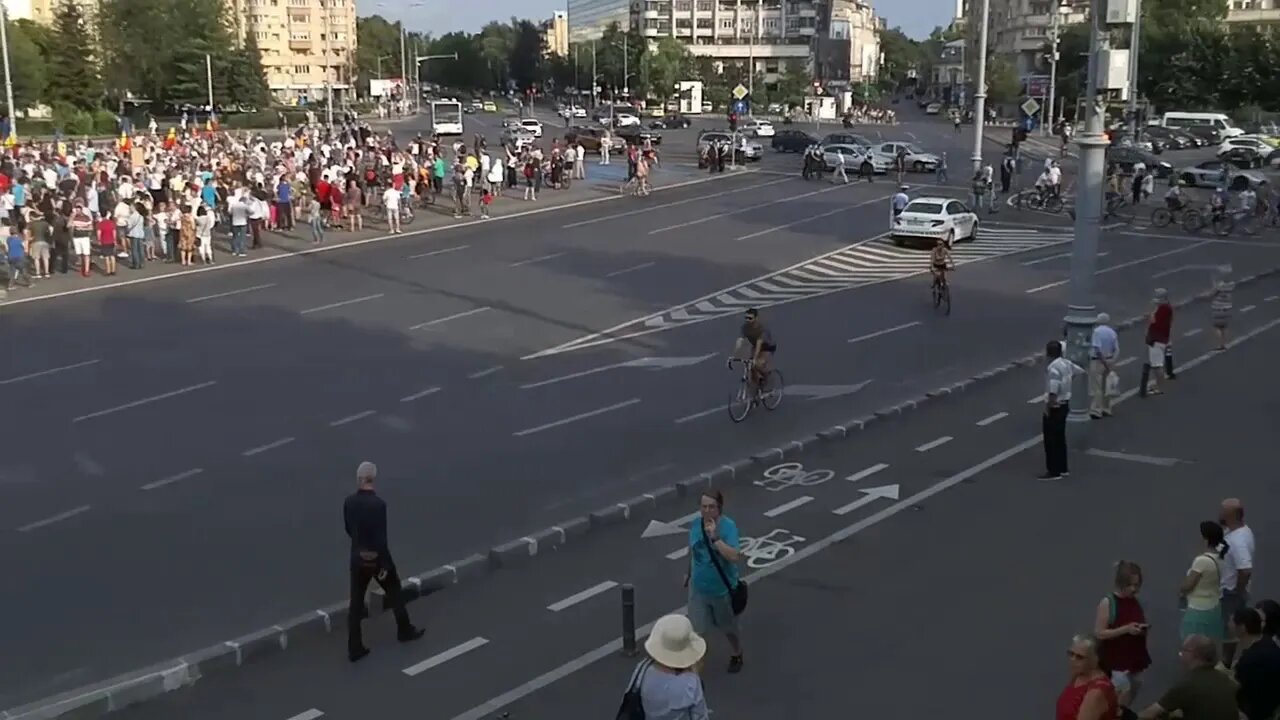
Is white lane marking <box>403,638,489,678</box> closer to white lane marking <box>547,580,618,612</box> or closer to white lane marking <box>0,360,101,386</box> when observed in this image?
white lane marking <box>547,580,618,612</box>

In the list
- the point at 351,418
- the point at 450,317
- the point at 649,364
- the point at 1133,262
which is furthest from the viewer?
the point at 1133,262

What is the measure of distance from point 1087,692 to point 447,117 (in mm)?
78325

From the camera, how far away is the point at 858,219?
4122 centimetres

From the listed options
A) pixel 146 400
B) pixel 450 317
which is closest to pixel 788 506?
pixel 146 400

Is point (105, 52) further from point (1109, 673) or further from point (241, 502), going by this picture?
point (1109, 673)

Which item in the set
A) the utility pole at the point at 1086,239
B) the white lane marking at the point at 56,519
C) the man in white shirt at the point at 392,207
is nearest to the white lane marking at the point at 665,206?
the man in white shirt at the point at 392,207

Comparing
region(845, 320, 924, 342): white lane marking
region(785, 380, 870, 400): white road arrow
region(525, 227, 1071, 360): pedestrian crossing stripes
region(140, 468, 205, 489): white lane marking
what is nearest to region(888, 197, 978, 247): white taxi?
region(525, 227, 1071, 360): pedestrian crossing stripes

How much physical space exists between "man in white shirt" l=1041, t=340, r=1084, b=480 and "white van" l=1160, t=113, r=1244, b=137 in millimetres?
71516

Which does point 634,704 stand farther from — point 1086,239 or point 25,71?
point 25,71

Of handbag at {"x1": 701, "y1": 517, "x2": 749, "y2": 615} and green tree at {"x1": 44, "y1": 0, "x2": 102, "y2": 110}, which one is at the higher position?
green tree at {"x1": 44, "y1": 0, "x2": 102, "y2": 110}

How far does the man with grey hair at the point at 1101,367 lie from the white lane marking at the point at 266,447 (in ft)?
33.7

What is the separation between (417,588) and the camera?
1125cm

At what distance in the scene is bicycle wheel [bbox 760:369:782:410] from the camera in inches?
705

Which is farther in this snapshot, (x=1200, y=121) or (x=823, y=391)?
(x=1200, y=121)
